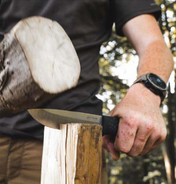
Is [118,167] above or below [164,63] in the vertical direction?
below

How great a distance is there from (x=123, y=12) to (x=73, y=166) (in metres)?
1.21

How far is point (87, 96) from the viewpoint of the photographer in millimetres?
1836

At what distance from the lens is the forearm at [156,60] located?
1802 millimetres

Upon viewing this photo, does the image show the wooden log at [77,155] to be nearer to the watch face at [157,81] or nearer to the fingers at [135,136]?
the fingers at [135,136]

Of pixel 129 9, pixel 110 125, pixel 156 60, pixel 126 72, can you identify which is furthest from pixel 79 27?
pixel 126 72

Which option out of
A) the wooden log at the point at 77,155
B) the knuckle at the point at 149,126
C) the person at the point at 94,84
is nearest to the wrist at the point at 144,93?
the person at the point at 94,84

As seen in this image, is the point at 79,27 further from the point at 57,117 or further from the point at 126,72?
the point at 126,72

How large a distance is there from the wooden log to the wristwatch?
0.52 metres

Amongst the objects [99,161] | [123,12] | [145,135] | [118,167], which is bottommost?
[118,167]

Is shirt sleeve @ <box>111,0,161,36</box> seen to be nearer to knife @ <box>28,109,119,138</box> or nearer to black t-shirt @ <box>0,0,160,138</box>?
black t-shirt @ <box>0,0,160,138</box>

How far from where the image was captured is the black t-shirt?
1.75 metres

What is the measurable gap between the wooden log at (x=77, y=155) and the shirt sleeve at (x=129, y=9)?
1006 mm

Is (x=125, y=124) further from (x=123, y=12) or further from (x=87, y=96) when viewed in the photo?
(x=123, y=12)

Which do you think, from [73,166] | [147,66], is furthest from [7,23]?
[73,166]
